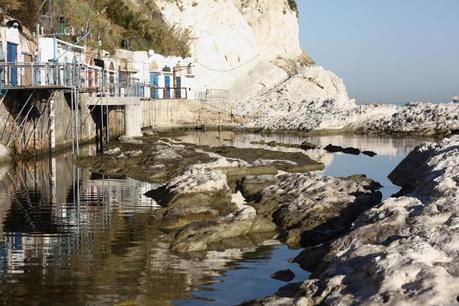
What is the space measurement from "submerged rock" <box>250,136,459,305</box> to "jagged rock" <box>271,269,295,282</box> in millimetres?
491

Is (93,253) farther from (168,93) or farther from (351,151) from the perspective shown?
(168,93)

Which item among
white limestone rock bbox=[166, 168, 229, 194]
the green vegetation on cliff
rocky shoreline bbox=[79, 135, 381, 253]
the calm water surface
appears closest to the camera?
the calm water surface

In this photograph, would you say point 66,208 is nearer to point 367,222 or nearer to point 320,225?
point 320,225

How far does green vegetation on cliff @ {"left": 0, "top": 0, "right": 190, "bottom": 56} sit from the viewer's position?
49.2 m

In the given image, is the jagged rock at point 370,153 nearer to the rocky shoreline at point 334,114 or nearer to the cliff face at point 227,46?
the rocky shoreline at point 334,114

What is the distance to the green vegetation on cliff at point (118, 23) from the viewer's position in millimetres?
49219

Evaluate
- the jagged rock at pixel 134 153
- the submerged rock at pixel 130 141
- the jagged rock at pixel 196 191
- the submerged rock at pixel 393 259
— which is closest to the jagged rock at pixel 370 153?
the submerged rock at pixel 130 141

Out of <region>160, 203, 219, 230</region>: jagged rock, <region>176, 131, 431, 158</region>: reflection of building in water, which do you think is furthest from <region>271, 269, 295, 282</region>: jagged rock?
<region>176, 131, 431, 158</region>: reflection of building in water

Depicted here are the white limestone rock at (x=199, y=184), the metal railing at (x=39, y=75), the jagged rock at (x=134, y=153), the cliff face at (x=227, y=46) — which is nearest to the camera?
the white limestone rock at (x=199, y=184)

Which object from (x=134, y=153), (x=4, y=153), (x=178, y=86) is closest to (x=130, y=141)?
(x=134, y=153)

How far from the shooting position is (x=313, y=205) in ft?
61.8

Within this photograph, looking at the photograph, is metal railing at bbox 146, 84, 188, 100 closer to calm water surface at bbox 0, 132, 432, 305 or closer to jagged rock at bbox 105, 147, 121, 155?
jagged rock at bbox 105, 147, 121, 155

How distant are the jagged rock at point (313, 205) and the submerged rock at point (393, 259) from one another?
6.23 feet

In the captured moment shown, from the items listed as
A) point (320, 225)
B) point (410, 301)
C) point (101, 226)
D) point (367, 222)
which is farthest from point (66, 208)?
point (410, 301)
